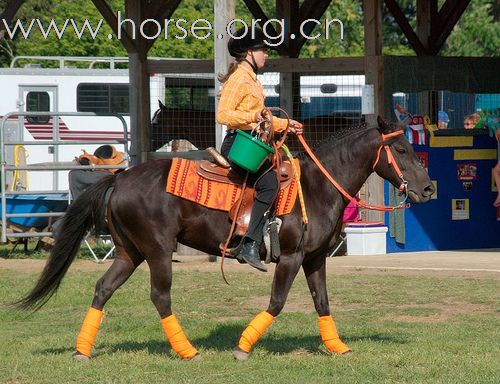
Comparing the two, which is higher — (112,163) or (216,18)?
(216,18)

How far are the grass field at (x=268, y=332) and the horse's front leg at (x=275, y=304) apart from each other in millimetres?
134

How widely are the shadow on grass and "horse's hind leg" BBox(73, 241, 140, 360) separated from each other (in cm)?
28

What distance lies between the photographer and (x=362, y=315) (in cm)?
1118

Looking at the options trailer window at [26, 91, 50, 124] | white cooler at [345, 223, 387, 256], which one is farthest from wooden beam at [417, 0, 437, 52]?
trailer window at [26, 91, 50, 124]

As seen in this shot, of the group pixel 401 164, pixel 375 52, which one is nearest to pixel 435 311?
pixel 401 164

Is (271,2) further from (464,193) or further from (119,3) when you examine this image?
(464,193)

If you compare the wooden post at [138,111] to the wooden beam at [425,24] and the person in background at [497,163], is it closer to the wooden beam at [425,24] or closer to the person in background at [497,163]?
the wooden beam at [425,24]

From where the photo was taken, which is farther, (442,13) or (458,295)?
(442,13)

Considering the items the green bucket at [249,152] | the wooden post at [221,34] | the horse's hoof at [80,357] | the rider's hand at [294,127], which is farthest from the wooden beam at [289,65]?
the horse's hoof at [80,357]

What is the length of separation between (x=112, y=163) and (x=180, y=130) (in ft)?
4.46

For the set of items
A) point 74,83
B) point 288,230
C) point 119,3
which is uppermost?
point 119,3

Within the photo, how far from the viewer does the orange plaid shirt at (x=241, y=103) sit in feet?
28.7

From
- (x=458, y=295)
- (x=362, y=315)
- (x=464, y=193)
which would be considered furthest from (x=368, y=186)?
(x=362, y=315)

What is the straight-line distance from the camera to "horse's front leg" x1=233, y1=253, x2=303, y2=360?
28.7 ft
